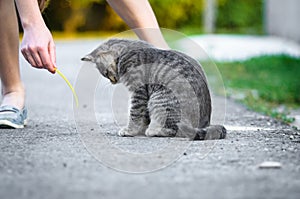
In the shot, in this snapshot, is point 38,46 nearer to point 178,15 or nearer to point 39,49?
point 39,49

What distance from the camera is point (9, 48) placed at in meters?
4.11

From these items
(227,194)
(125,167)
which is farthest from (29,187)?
(227,194)

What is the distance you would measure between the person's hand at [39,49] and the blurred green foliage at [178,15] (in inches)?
777

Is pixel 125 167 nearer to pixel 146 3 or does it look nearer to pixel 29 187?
pixel 29 187

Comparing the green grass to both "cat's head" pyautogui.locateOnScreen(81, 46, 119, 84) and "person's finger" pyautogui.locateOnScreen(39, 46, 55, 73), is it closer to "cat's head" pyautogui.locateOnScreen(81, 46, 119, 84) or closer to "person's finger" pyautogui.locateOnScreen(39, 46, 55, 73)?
"cat's head" pyautogui.locateOnScreen(81, 46, 119, 84)

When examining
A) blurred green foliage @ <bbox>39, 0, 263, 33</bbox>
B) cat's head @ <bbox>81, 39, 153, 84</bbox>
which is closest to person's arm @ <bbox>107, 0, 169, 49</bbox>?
cat's head @ <bbox>81, 39, 153, 84</bbox>

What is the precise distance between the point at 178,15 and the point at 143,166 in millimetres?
21782

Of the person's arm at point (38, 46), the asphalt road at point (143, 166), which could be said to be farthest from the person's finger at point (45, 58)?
the asphalt road at point (143, 166)

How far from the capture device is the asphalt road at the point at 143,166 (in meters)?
2.39

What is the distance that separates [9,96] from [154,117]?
114 centimetres

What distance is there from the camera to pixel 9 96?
13.6 ft

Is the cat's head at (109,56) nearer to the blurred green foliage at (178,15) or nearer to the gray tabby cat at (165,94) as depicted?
the gray tabby cat at (165,94)

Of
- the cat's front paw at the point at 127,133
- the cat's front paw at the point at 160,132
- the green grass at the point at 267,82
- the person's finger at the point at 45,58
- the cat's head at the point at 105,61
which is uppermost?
the person's finger at the point at 45,58

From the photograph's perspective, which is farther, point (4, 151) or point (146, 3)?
point (146, 3)
